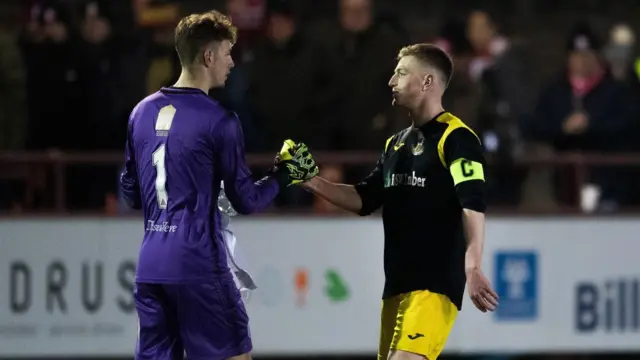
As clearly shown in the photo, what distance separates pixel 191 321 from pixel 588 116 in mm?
6374

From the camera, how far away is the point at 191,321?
6262 mm

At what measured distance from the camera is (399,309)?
668 cm

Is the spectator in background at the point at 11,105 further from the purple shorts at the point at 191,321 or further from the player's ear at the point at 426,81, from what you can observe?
the player's ear at the point at 426,81

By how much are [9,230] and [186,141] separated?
518 cm

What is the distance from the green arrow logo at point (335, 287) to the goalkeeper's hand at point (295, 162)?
15.3ft

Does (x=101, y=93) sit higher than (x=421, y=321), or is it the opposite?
(x=101, y=93)

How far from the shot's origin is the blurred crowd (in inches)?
448

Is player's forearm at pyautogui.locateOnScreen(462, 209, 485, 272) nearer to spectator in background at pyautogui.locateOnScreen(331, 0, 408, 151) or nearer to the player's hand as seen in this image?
the player's hand

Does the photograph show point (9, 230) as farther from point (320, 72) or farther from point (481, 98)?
point (481, 98)

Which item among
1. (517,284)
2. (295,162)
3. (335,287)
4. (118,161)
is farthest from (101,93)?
(295,162)

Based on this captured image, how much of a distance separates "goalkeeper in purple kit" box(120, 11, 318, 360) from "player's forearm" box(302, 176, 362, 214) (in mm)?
578

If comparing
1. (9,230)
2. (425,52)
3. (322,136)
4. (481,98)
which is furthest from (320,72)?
(425,52)

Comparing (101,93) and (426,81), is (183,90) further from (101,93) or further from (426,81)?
(101,93)

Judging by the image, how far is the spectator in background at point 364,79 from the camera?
11320mm
